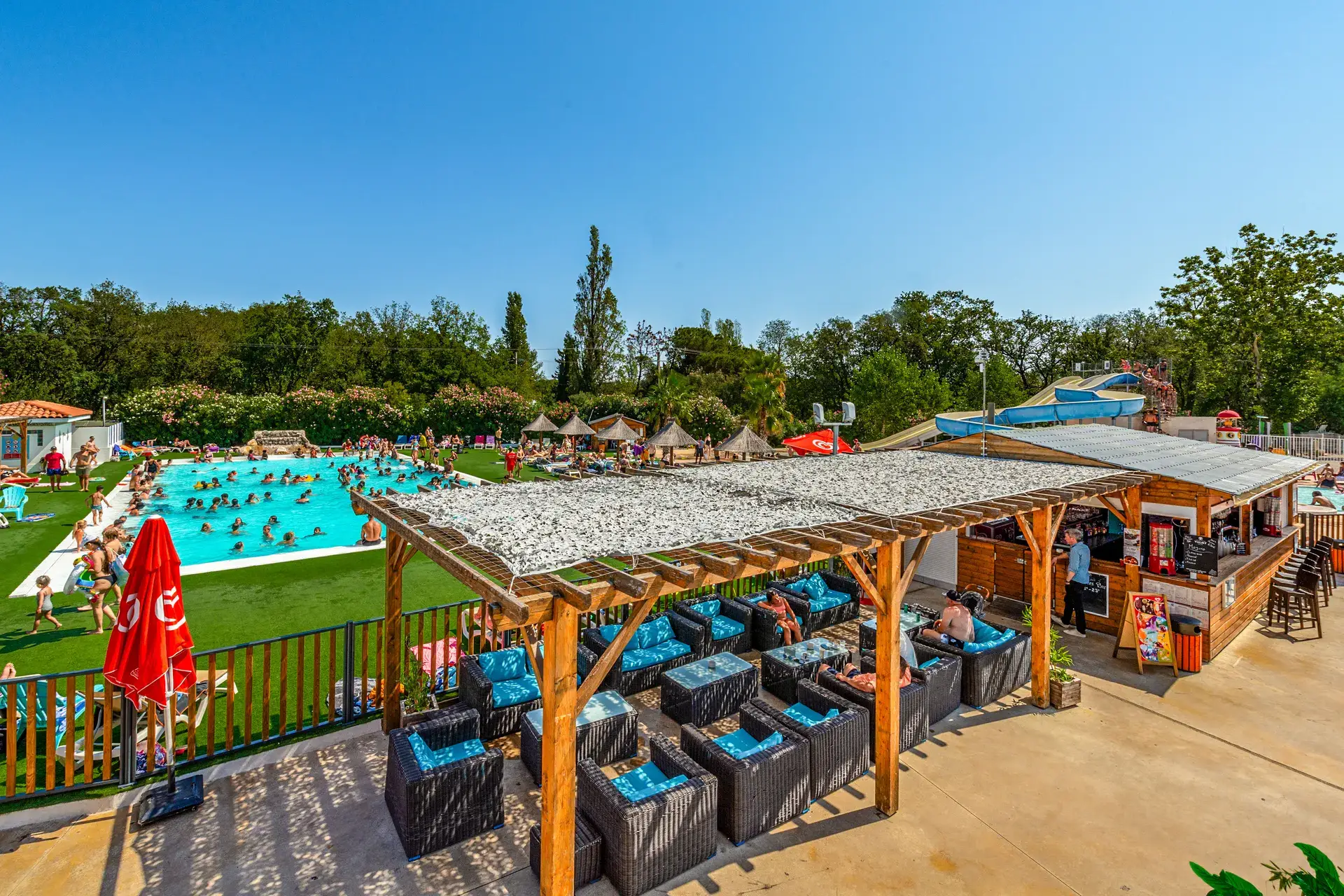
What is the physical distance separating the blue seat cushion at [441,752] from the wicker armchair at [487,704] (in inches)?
33.5

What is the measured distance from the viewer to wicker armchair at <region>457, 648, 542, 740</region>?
244 inches

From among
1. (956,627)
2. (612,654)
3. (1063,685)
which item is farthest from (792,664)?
(612,654)

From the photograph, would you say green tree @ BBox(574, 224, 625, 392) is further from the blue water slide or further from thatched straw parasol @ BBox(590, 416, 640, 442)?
the blue water slide

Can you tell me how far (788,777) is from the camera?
504 centimetres

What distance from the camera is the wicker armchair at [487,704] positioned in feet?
20.4

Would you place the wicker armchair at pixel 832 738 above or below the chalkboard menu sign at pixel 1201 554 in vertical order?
below

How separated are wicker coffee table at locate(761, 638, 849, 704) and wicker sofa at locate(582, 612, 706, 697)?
3.19 feet

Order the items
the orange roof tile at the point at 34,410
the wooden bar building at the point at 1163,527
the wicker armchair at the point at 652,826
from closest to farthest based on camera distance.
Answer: the wicker armchair at the point at 652,826, the wooden bar building at the point at 1163,527, the orange roof tile at the point at 34,410

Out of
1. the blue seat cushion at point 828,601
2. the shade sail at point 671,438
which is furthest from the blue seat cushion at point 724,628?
the shade sail at point 671,438

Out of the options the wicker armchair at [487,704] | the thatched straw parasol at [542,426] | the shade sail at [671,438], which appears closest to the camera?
the wicker armchair at [487,704]

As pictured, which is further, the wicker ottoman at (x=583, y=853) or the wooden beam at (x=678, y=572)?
the wicker ottoman at (x=583, y=853)

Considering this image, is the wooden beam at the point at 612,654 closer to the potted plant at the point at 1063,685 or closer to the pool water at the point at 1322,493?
the potted plant at the point at 1063,685

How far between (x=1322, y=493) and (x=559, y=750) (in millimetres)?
31401

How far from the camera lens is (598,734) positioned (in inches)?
224
